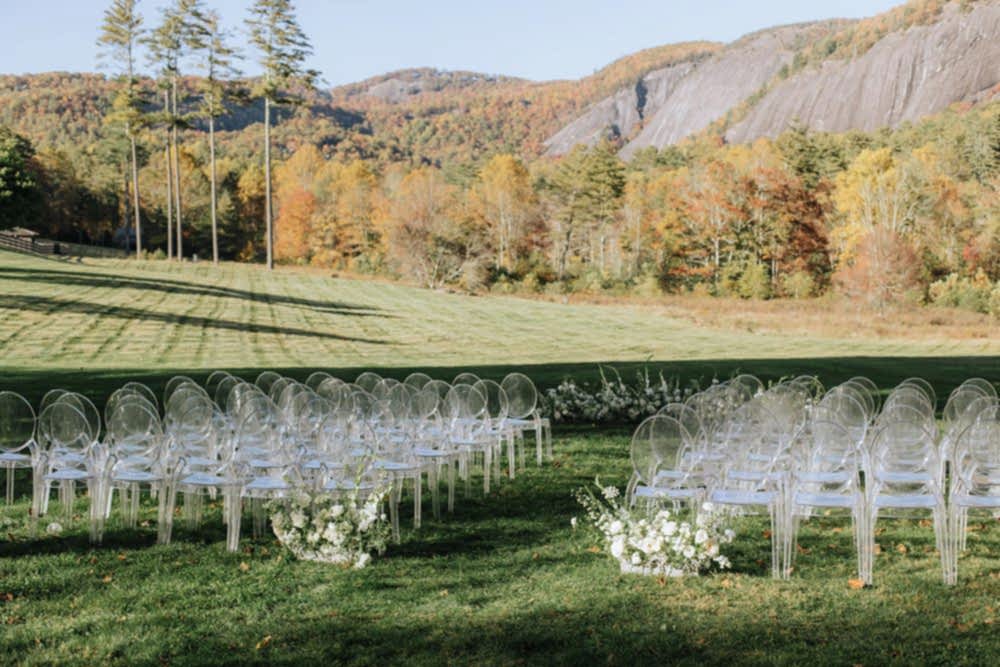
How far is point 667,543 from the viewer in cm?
609

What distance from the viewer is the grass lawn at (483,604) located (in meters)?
4.97

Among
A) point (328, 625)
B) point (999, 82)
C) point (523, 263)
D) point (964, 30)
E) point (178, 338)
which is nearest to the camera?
point (328, 625)

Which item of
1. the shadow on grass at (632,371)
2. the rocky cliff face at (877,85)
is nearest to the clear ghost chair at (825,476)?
the shadow on grass at (632,371)

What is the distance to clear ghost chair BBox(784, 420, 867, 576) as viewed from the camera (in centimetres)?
640

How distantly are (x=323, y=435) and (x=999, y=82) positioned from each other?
4354 inches

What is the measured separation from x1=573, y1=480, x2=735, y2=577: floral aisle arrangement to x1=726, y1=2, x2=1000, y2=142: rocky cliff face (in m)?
105

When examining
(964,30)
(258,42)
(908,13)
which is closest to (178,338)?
(258,42)

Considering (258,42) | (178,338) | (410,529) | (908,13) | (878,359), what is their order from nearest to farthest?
1. (410,529)
2. (878,359)
3. (178,338)
4. (258,42)
5. (908,13)

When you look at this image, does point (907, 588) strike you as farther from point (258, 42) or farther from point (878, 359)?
point (258, 42)

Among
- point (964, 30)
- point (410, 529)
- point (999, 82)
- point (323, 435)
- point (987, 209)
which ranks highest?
point (964, 30)

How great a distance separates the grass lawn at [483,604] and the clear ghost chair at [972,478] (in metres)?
0.23

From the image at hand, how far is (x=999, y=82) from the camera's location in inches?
3917

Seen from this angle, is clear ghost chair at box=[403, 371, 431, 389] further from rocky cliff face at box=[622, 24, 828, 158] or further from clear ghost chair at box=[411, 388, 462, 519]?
rocky cliff face at box=[622, 24, 828, 158]

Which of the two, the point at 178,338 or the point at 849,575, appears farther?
the point at 178,338
